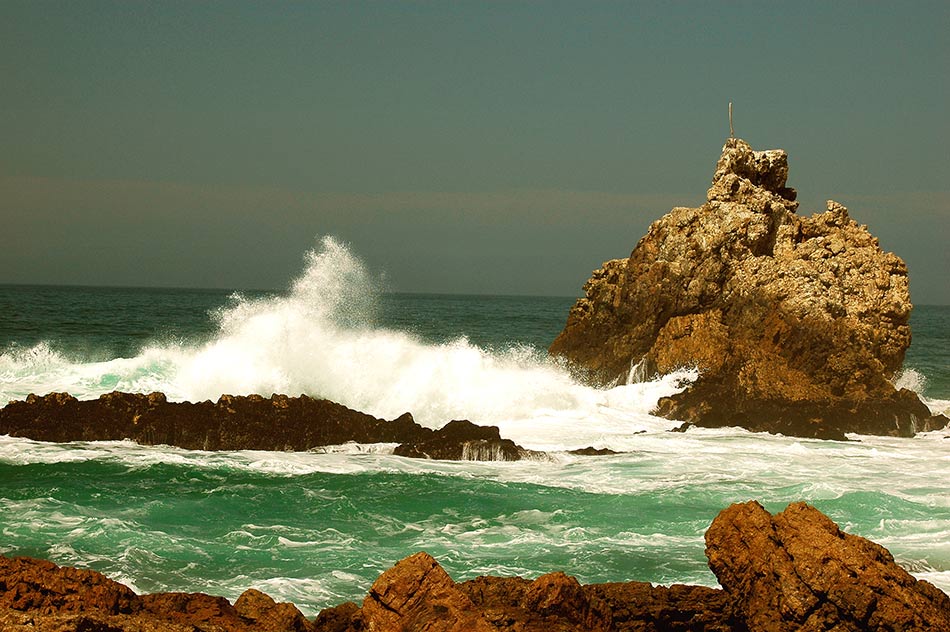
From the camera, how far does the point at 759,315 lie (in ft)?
75.9

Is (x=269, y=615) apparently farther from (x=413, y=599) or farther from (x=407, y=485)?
(x=407, y=485)

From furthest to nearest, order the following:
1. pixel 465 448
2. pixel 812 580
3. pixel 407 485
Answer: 1. pixel 465 448
2. pixel 407 485
3. pixel 812 580

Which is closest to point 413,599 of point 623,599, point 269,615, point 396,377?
point 269,615

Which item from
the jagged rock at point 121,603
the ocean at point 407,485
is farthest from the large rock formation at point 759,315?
the jagged rock at point 121,603

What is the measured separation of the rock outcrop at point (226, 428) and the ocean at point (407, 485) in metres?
0.44

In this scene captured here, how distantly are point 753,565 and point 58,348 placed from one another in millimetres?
37890

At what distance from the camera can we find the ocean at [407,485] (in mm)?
10000

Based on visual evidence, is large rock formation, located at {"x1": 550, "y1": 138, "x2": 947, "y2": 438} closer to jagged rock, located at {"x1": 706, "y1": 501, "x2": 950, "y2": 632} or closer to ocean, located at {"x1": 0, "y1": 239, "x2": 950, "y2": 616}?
ocean, located at {"x1": 0, "y1": 239, "x2": 950, "y2": 616}

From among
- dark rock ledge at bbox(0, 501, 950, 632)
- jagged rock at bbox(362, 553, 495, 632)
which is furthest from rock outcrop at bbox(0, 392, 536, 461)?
jagged rock at bbox(362, 553, 495, 632)

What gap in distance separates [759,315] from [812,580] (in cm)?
1744

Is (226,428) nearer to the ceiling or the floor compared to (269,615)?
nearer to the ceiling

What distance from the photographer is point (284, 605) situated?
676 centimetres

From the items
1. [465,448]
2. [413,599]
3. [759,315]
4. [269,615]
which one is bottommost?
[269,615]

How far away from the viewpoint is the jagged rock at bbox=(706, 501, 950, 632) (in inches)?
246
